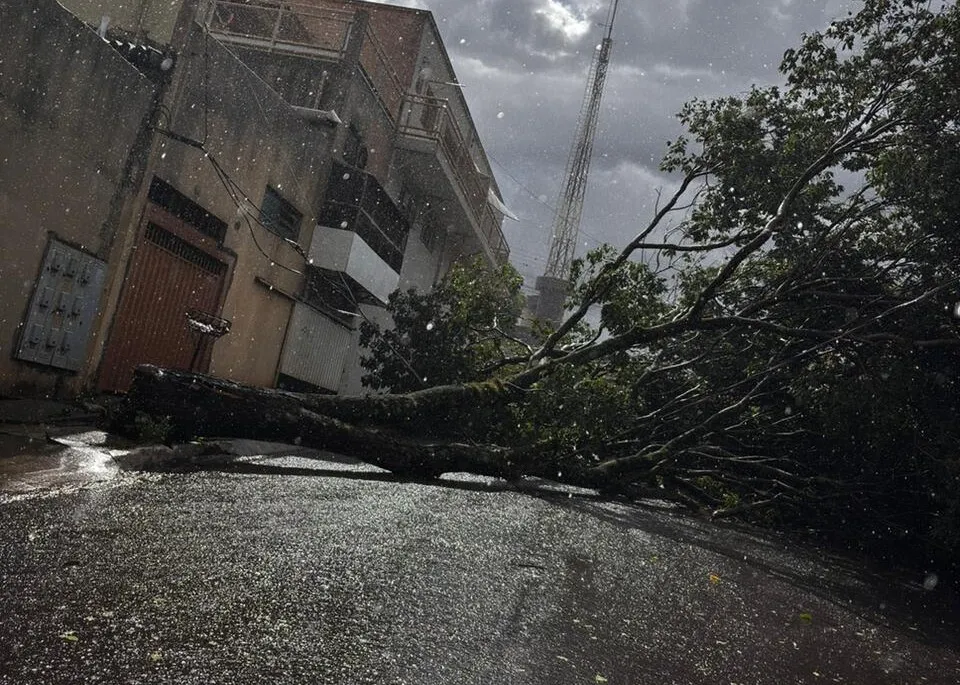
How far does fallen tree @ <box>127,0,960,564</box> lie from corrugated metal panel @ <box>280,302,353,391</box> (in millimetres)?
4013

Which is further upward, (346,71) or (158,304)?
(346,71)

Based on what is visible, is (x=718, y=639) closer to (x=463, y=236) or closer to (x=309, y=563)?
(x=309, y=563)

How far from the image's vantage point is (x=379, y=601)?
3.27 meters

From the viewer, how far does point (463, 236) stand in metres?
27.5

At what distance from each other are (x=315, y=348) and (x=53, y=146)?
10294 millimetres

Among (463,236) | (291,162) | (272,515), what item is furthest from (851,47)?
(463,236)

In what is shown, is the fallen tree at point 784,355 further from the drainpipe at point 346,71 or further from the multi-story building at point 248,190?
the drainpipe at point 346,71

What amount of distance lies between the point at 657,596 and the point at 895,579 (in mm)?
6349

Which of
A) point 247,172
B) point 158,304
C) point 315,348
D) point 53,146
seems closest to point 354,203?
point 315,348

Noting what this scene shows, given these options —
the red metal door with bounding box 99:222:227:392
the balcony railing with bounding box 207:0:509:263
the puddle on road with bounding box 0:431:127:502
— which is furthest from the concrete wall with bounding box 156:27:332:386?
the puddle on road with bounding box 0:431:127:502

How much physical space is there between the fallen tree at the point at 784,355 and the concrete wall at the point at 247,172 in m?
3.28

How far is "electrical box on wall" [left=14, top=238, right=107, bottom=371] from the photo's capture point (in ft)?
29.0

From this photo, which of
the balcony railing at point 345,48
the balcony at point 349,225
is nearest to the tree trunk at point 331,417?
the balcony at point 349,225

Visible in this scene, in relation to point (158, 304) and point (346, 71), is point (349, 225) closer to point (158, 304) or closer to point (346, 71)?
point (346, 71)
